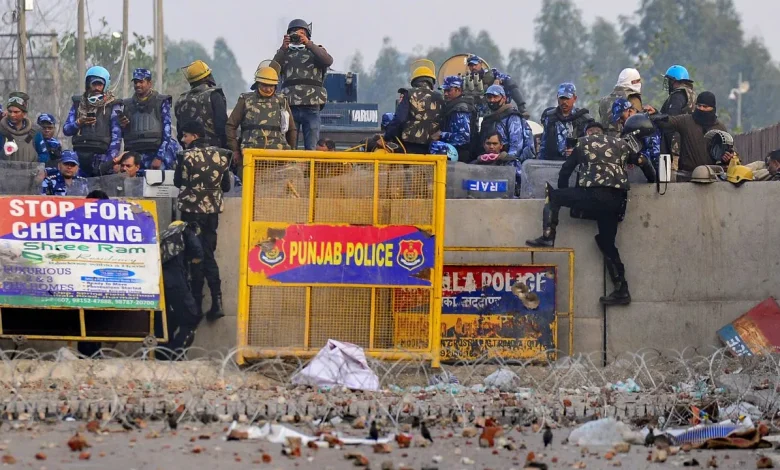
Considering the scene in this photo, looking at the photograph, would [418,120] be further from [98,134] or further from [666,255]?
[98,134]

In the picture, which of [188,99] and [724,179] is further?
[188,99]

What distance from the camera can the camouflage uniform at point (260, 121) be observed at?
15758 millimetres

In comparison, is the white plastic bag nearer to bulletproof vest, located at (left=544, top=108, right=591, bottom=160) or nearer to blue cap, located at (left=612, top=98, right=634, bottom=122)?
bulletproof vest, located at (left=544, top=108, right=591, bottom=160)


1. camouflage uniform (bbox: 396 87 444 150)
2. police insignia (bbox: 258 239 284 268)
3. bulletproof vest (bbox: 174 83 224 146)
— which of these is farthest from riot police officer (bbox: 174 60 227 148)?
police insignia (bbox: 258 239 284 268)

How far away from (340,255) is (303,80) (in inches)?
179

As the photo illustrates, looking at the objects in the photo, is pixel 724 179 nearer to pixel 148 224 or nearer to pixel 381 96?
pixel 148 224

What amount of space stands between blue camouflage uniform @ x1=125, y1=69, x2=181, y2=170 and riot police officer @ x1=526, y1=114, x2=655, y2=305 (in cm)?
432

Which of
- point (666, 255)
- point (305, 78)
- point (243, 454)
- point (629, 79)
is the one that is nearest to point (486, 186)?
point (666, 255)

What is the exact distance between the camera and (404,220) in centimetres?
1312

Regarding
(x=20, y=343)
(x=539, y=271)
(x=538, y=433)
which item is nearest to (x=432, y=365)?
(x=539, y=271)

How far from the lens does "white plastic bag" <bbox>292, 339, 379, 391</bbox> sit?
12344 millimetres

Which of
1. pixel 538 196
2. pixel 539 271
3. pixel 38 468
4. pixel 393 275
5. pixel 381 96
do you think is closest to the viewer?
pixel 38 468

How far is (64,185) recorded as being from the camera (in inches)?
611

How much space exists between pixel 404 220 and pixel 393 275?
50cm
